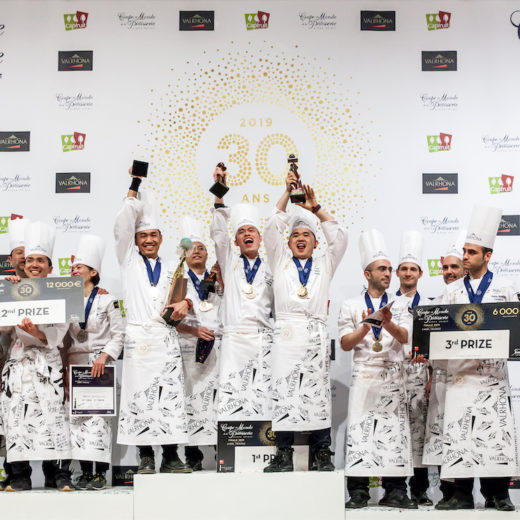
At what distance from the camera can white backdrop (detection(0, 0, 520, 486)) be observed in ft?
21.4

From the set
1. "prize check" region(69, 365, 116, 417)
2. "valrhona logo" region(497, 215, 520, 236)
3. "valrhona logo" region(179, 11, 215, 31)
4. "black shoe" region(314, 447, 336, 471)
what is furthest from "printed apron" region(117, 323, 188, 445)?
"valrhona logo" region(497, 215, 520, 236)

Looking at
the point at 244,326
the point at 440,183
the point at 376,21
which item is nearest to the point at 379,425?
the point at 244,326

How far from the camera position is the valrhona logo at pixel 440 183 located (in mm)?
6492

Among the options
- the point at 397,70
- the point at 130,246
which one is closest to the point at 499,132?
the point at 397,70

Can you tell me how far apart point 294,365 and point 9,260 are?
2.68 meters

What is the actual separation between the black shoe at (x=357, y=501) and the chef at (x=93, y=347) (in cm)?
159

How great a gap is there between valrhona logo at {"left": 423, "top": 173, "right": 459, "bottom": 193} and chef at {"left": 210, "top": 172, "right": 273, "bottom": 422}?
68.3 inches

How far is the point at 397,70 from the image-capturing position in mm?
6621

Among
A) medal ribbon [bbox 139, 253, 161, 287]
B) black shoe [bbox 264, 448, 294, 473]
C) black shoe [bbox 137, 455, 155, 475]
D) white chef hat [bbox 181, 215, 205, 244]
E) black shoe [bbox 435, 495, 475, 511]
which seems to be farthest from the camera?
white chef hat [bbox 181, 215, 205, 244]

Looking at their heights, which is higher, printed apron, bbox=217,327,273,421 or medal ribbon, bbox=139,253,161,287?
medal ribbon, bbox=139,253,161,287

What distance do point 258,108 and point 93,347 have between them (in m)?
2.45

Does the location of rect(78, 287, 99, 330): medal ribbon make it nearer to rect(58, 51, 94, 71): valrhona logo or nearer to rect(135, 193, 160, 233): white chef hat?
rect(135, 193, 160, 233): white chef hat

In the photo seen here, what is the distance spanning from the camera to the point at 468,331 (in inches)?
190

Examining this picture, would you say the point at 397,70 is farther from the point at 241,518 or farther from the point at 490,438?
the point at 241,518
